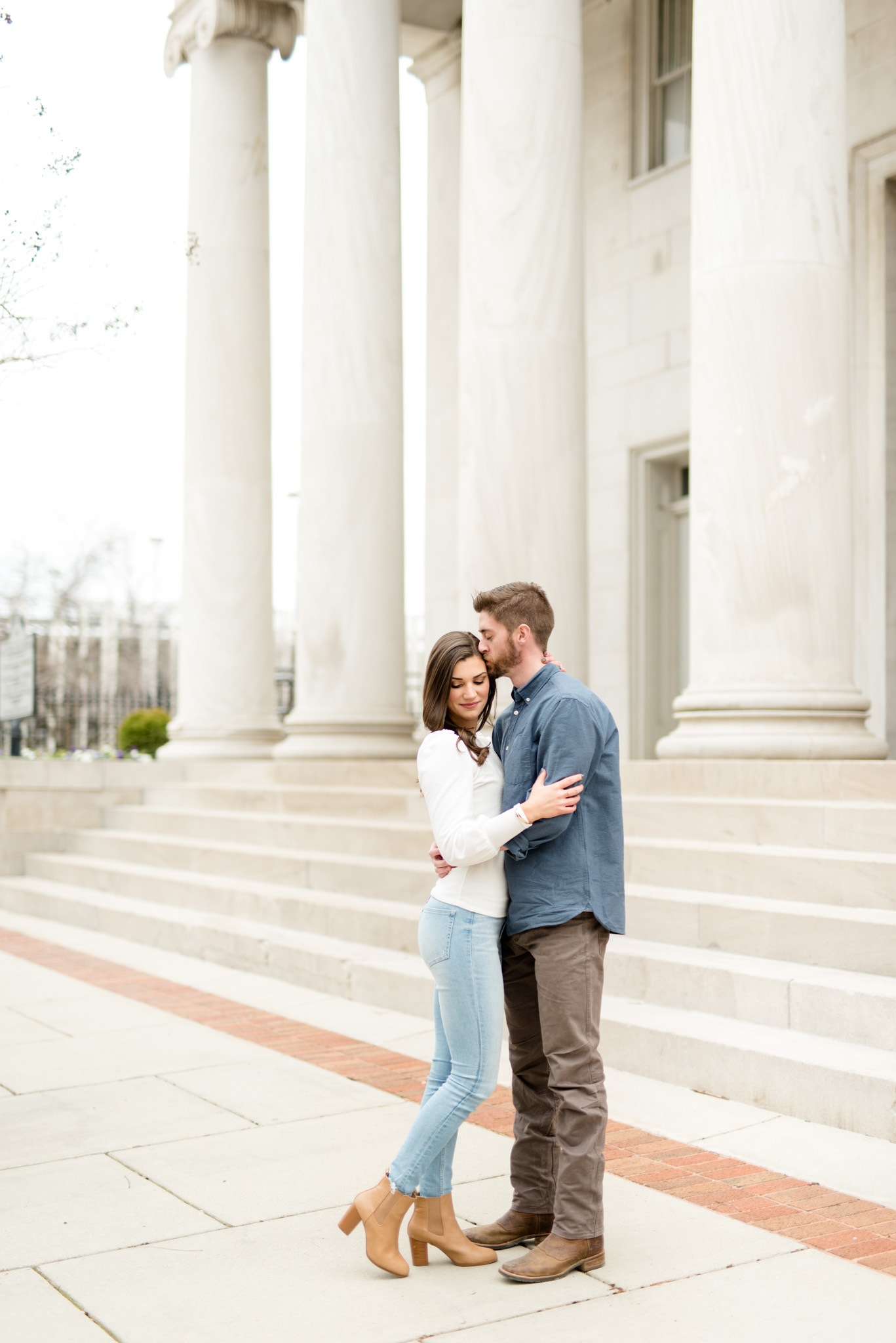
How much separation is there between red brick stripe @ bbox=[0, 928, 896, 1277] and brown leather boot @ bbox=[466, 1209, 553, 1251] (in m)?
0.71

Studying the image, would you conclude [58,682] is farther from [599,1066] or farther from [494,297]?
[599,1066]

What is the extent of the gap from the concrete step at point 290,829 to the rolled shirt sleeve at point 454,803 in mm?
6366

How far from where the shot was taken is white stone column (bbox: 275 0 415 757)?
1494cm

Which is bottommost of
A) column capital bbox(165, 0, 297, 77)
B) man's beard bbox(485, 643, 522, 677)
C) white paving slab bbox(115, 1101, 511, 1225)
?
white paving slab bbox(115, 1101, 511, 1225)

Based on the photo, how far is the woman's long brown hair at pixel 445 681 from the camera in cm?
458

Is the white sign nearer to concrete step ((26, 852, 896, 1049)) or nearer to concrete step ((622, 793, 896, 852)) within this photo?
concrete step ((26, 852, 896, 1049))

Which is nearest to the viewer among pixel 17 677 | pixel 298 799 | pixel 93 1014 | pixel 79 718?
pixel 93 1014

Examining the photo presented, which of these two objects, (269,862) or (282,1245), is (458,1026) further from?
(269,862)

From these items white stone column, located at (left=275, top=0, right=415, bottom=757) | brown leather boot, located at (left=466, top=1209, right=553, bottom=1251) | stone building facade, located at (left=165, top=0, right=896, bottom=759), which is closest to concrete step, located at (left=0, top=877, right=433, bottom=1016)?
stone building facade, located at (left=165, top=0, right=896, bottom=759)

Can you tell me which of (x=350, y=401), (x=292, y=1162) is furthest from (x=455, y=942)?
(x=350, y=401)

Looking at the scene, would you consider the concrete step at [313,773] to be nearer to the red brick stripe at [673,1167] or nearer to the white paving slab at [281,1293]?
the red brick stripe at [673,1167]

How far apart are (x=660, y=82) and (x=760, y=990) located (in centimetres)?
1315

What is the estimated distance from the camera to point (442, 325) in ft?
62.7

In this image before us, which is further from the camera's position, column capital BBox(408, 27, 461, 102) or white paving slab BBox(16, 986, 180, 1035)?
column capital BBox(408, 27, 461, 102)
